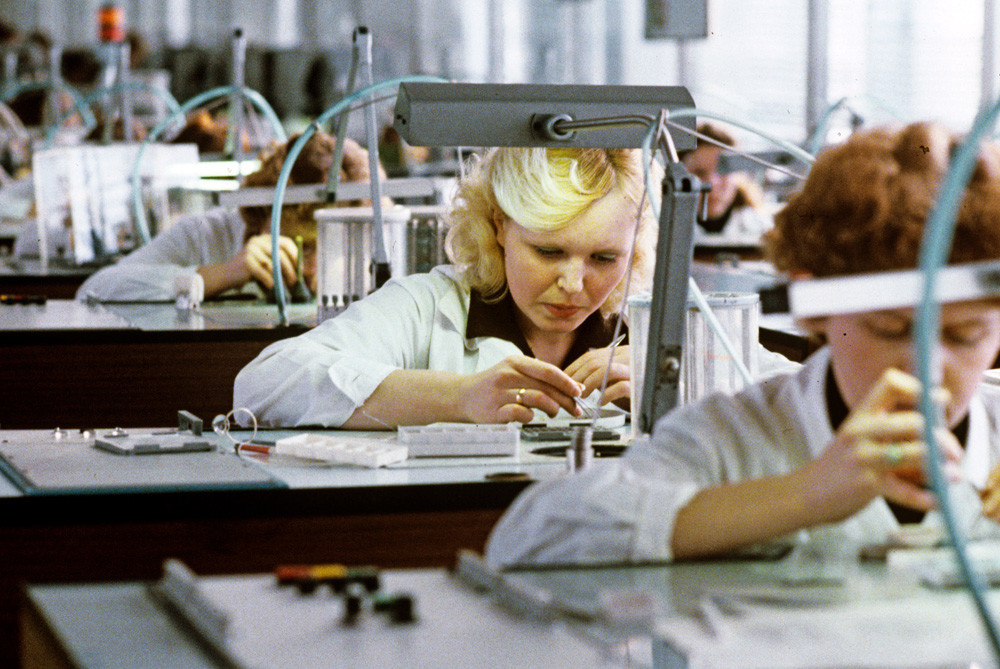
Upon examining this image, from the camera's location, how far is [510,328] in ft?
6.57

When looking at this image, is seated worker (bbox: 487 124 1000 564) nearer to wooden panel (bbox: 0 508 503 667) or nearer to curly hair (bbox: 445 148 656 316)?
wooden panel (bbox: 0 508 503 667)

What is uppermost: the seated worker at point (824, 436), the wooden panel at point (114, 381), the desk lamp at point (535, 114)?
the desk lamp at point (535, 114)

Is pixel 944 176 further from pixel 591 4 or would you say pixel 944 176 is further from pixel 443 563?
pixel 591 4

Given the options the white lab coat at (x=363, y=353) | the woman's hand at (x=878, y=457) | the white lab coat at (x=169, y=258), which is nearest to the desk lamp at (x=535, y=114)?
the white lab coat at (x=363, y=353)

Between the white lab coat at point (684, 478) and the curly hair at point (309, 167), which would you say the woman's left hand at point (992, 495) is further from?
the curly hair at point (309, 167)

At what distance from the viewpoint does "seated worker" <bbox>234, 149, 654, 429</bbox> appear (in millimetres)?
1786

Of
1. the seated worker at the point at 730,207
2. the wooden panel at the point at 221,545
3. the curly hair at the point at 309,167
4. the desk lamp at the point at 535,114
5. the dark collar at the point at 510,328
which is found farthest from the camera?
the seated worker at the point at 730,207

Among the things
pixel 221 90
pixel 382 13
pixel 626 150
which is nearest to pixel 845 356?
pixel 626 150

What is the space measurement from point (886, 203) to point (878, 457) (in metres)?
0.20

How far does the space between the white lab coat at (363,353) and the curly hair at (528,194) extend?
49 mm

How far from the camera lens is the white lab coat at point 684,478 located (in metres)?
1.03

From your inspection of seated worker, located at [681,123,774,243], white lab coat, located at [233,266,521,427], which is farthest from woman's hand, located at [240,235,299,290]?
seated worker, located at [681,123,774,243]

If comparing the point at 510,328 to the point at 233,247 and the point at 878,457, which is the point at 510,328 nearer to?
the point at 878,457

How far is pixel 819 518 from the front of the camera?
97cm
